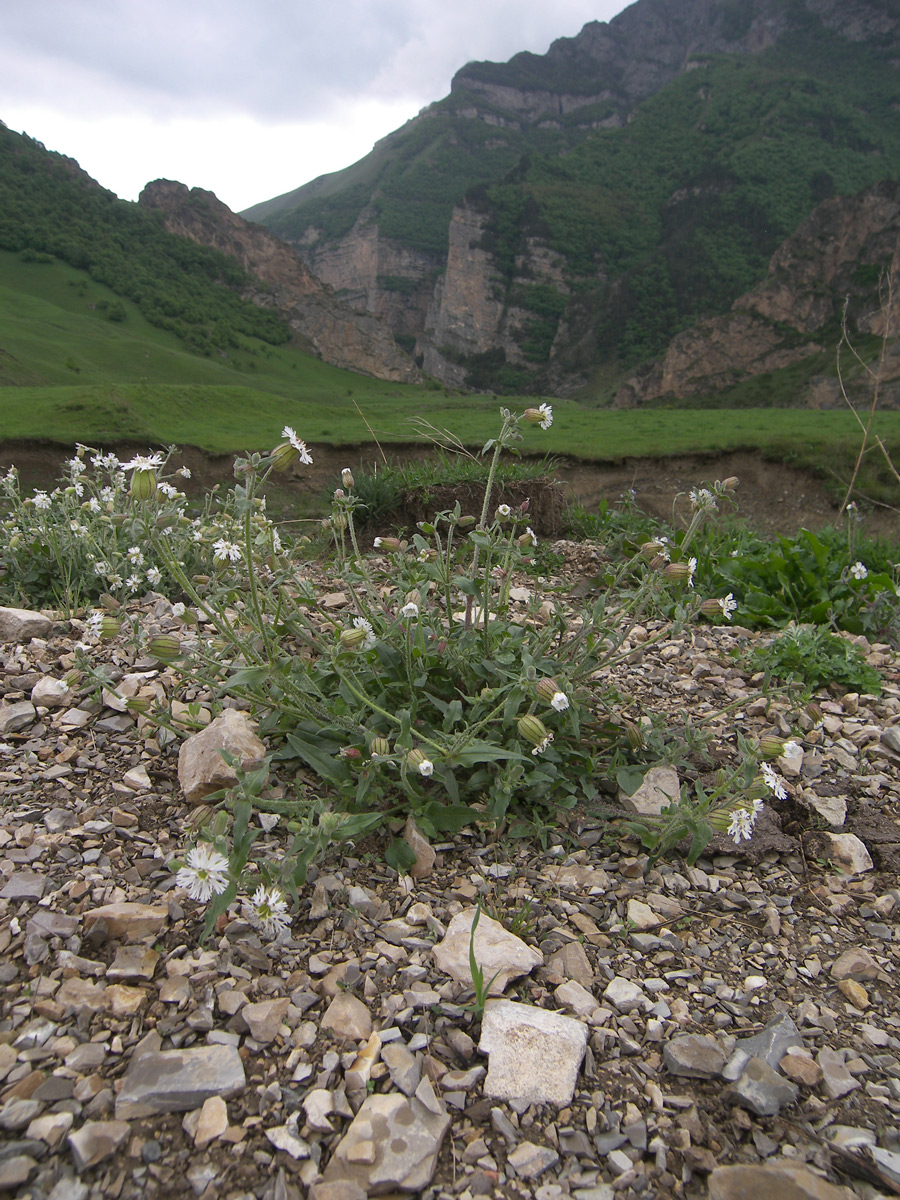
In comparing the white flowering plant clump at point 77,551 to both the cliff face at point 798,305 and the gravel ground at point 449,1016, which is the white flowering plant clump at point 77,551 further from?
the cliff face at point 798,305

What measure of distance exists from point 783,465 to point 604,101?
19720 centimetres

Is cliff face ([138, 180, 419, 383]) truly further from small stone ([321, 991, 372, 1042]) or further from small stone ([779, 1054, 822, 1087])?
small stone ([779, 1054, 822, 1087])

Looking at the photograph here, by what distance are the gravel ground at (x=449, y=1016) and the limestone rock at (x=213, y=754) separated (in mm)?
133

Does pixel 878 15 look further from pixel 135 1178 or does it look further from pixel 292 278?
pixel 135 1178

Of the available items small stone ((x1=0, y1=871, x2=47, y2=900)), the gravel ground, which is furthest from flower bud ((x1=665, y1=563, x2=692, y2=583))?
small stone ((x1=0, y1=871, x2=47, y2=900))

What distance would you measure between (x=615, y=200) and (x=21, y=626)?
12803cm

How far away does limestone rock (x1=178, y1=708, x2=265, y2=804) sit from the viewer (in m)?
2.58

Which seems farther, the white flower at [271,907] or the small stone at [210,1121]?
the white flower at [271,907]

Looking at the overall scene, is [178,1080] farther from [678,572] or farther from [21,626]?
[21,626]

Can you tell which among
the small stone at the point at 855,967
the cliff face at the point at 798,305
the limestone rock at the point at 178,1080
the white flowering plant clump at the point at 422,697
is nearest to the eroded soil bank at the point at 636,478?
the white flowering plant clump at the point at 422,697

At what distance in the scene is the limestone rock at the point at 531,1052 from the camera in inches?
62.5

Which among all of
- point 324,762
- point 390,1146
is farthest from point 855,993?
point 324,762

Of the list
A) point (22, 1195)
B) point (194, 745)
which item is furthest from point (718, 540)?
point (22, 1195)

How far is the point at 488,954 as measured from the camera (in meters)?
1.96
